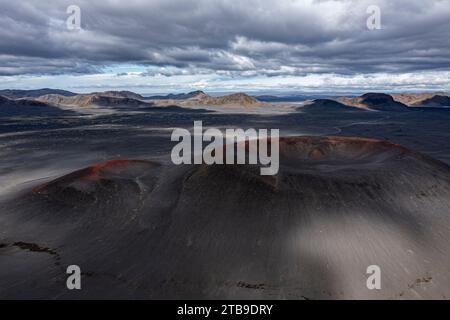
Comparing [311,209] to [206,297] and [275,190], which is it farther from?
[206,297]

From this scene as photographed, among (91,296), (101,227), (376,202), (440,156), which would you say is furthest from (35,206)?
(440,156)

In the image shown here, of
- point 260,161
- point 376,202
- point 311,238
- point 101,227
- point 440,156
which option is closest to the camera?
point 311,238
